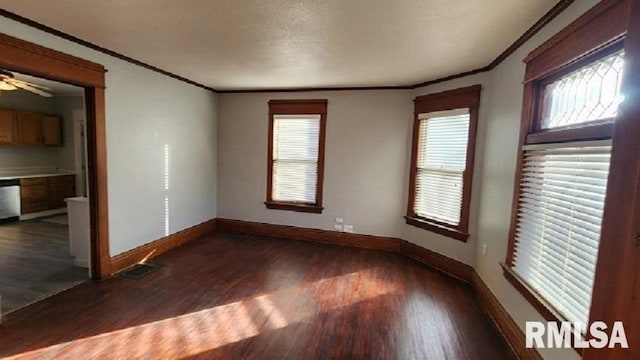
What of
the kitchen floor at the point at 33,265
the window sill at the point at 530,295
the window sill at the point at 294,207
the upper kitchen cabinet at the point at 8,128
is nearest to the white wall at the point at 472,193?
the window sill at the point at 530,295

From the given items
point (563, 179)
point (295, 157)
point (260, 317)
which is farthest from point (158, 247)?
point (563, 179)

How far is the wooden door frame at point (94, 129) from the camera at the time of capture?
8.55 feet

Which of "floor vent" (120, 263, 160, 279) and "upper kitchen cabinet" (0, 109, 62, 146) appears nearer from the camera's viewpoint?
"floor vent" (120, 263, 160, 279)

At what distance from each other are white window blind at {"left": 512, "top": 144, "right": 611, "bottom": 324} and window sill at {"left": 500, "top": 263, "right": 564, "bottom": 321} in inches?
1.2

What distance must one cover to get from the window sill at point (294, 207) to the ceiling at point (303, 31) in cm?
210

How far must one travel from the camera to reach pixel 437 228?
381cm

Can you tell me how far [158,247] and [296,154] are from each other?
236 cm

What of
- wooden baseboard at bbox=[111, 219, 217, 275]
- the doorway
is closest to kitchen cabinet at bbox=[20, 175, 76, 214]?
the doorway

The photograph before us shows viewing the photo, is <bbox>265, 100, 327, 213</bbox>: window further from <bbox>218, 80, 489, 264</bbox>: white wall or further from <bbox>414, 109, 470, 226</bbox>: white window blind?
<bbox>414, 109, 470, 226</bbox>: white window blind

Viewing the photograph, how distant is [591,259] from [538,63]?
1.40 metres

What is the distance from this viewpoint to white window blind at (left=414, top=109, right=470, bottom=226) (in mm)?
3590

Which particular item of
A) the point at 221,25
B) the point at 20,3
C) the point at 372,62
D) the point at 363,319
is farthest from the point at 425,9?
the point at 20,3

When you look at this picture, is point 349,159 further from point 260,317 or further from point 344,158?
point 260,317

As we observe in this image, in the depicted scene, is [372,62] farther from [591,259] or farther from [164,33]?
[591,259]
